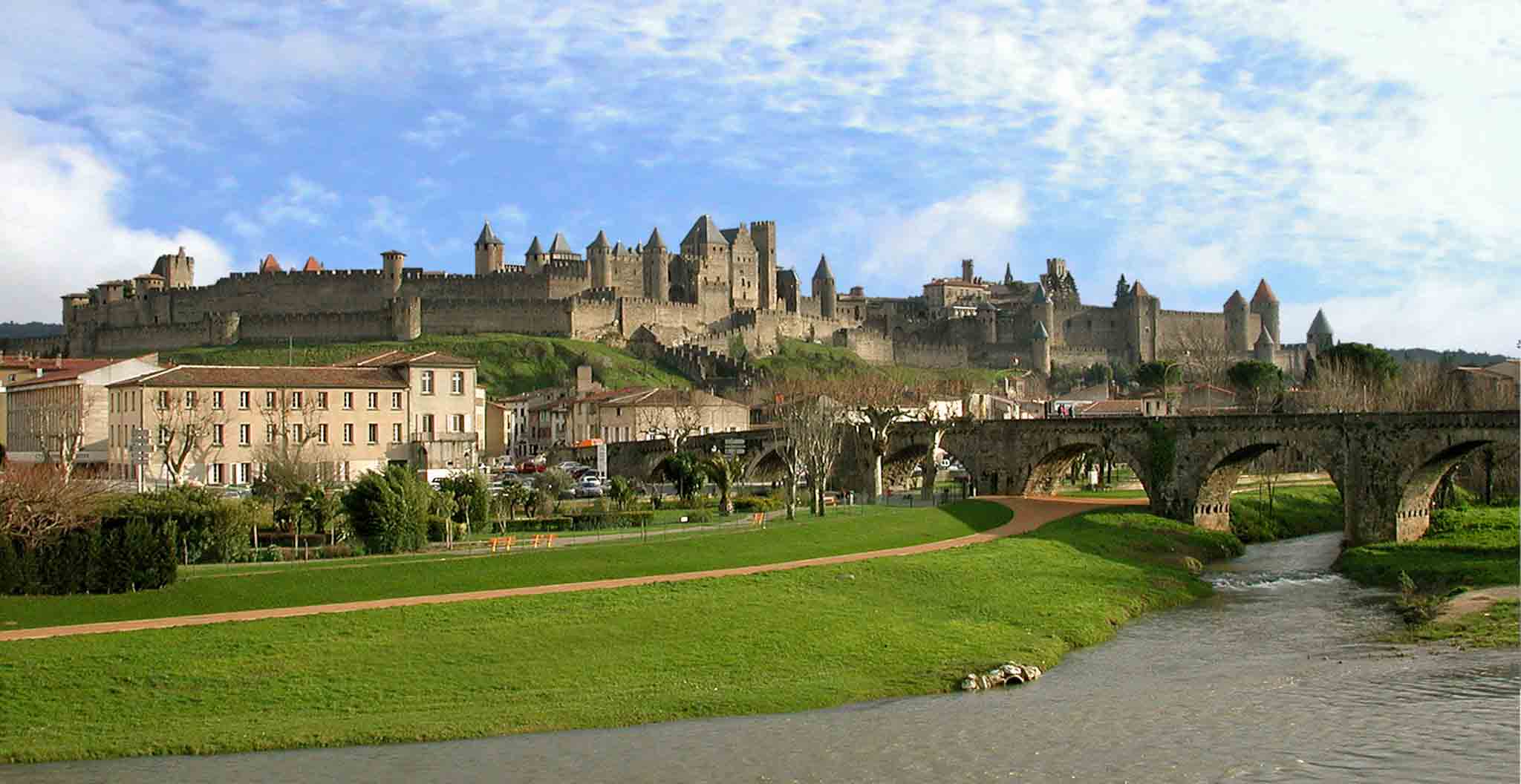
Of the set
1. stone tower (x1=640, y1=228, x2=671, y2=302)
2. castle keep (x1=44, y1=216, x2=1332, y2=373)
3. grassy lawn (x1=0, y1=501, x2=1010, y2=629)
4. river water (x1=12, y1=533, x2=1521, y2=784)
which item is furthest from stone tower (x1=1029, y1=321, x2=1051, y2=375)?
river water (x1=12, y1=533, x2=1521, y2=784)

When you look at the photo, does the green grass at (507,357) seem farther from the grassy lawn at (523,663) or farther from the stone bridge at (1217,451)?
the grassy lawn at (523,663)

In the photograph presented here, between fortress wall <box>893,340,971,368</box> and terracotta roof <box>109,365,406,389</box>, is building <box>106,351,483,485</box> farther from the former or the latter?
fortress wall <box>893,340,971,368</box>

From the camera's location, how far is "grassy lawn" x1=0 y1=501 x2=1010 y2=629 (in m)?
25.1

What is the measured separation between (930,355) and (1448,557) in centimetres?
12150

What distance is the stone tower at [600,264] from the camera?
5832 inches

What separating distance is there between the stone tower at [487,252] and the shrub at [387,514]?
389 ft

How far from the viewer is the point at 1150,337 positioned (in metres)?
166

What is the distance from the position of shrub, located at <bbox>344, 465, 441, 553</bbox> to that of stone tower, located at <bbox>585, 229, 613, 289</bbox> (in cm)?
11233

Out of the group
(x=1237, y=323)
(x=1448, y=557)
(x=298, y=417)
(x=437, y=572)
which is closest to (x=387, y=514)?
(x=437, y=572)

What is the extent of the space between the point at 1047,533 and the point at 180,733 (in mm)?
29849

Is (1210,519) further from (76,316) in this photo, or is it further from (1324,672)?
(76,316)

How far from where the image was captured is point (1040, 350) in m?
160

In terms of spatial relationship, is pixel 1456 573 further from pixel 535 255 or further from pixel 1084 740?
pixel 535 255

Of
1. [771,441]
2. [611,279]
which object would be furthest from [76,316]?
[771,441]
